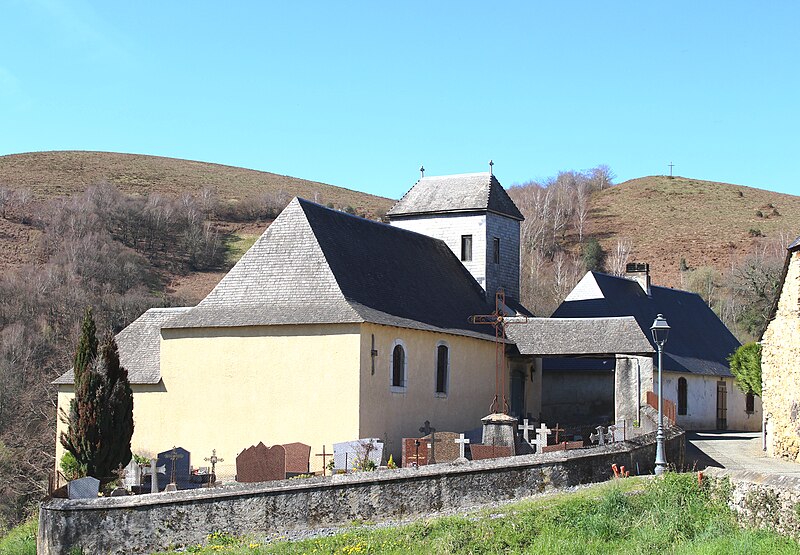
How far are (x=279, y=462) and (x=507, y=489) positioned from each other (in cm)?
689

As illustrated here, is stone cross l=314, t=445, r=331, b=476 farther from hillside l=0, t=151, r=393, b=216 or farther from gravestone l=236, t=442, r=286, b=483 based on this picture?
hillside l=0, t=151, r=393, b=216

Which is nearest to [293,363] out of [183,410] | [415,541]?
[183,410]

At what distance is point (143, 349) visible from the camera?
101 feet

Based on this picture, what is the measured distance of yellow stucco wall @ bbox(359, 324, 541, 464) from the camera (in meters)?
27.0

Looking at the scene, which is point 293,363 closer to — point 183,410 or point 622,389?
point 183,410

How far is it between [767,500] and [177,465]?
55.0 feet

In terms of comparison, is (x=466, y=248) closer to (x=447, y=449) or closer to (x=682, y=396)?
(x=682, y=396)

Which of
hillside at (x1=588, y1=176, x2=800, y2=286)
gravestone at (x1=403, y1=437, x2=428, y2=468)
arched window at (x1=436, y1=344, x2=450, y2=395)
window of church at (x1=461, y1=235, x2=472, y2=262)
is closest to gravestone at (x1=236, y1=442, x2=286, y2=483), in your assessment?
gravestone at (x1=403, y1=437, x2=428, y2=468)

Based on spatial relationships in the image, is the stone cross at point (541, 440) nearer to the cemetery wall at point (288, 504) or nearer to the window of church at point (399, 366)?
the window of church at point (399, 366)

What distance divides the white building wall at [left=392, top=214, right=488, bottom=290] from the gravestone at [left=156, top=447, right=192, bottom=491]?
48.8 ft

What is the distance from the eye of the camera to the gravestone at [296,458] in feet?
75.0

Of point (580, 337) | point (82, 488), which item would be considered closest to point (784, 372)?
point (580, 337)

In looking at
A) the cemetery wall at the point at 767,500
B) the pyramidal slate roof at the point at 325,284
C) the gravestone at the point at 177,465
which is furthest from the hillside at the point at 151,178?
the cemetery wall at the point at 767,500

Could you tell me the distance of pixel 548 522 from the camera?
1308cm
